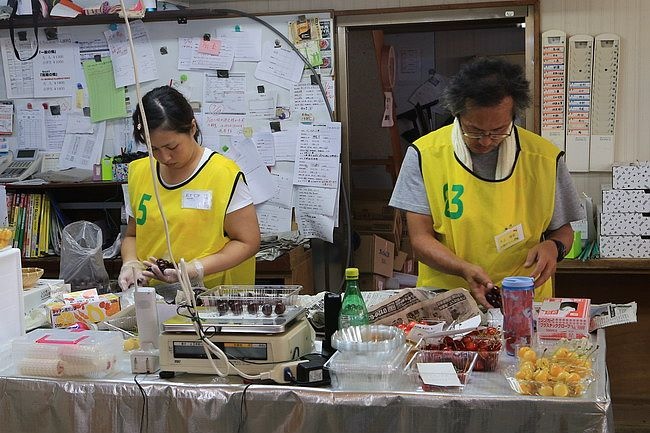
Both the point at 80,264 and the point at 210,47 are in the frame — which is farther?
the point at 210,47

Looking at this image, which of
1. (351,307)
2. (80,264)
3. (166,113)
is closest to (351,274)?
(351,307)

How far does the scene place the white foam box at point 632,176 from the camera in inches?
155

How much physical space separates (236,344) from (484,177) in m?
1.08

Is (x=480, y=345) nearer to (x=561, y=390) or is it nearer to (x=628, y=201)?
(x=561, y=390)

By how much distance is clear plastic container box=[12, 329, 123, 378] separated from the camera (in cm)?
212

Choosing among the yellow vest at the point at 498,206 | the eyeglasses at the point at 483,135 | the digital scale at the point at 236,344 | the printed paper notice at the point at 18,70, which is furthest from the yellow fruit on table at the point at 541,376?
the printed paper notice at the point at 18,70

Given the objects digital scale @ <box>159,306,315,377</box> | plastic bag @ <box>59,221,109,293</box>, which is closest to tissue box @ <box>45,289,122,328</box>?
digital scale @ <box>159,306,315,377</box>

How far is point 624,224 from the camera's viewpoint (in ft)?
12.9

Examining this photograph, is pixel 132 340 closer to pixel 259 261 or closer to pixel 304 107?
pixel 259 261

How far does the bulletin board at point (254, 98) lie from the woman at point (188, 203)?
1.47 meters

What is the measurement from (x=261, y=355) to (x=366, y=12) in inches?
108

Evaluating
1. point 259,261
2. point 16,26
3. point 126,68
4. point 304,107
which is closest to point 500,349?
point 259,261

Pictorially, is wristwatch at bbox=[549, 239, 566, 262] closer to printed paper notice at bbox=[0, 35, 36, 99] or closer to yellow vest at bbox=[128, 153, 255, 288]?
yellow vest at bbox=[128, 153, 255, 288]

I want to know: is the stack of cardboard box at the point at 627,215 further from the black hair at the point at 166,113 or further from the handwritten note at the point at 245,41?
the black hair at the point at 166,113
